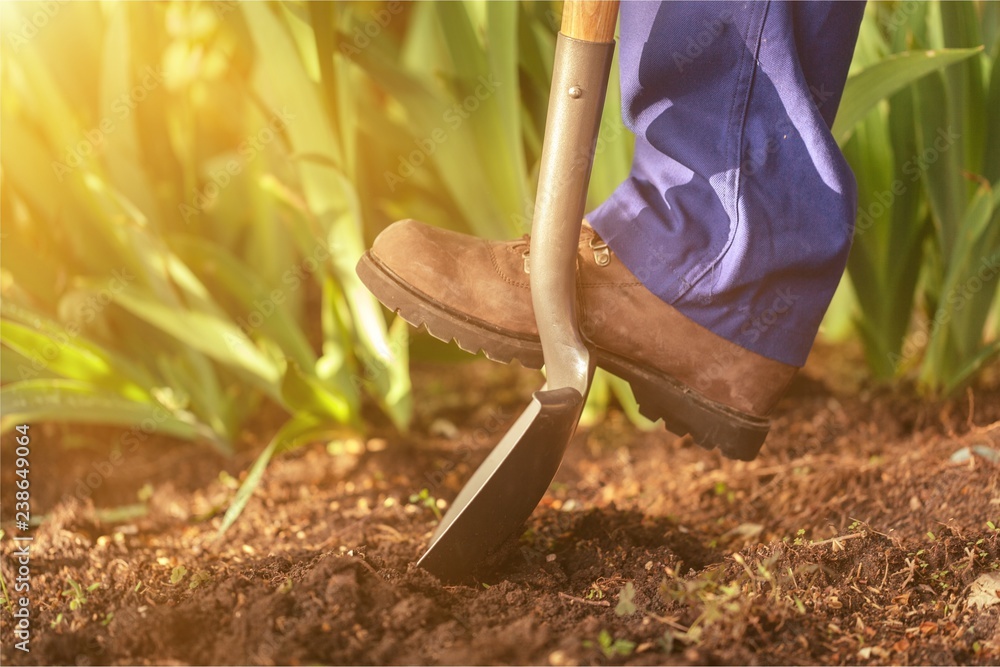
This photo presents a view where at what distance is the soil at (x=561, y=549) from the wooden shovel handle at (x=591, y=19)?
0.51m

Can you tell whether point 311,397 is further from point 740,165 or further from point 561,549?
point 740,165

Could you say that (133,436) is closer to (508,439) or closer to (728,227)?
(508,439)

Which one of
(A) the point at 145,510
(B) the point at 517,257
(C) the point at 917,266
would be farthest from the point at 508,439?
(C) the point at 917,266

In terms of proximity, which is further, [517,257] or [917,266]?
[917,266]

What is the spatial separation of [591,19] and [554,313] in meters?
0.29

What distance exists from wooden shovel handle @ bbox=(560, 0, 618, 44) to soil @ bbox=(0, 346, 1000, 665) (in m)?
0.51

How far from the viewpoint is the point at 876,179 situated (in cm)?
117

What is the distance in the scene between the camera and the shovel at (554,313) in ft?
2.40

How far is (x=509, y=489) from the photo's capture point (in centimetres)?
77

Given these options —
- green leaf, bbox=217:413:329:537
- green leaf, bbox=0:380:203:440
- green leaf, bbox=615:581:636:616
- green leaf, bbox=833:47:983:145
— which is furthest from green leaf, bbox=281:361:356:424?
green leaf, bbox=833:47:983:145

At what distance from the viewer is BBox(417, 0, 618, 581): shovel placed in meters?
0.73

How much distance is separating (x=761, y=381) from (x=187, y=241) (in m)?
0.89

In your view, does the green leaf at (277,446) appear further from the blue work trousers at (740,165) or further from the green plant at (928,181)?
the green plant at (928,181)

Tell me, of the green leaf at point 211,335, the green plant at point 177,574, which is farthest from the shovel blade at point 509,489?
the green leaf at point 211,335
